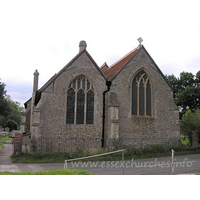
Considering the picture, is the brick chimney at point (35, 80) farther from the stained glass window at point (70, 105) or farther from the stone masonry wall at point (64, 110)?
the stained glass window at point (70, 105)

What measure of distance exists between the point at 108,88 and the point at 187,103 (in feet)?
90.7

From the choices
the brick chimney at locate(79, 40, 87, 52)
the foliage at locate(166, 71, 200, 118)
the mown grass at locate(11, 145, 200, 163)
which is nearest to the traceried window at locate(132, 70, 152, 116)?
the mown grass at locate(11, 145, 200, 163)

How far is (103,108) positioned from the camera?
55.5 ft

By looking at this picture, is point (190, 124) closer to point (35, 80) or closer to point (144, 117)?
point (144, 117)

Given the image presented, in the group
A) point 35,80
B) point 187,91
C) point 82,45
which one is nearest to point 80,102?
point 82,45

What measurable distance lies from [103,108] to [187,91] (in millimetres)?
27481

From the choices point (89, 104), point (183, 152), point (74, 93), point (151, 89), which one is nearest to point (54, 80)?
point (74, 93)

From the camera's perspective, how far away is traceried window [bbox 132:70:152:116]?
58.7 ft

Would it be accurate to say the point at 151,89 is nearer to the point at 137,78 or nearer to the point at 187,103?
the point at 137,78

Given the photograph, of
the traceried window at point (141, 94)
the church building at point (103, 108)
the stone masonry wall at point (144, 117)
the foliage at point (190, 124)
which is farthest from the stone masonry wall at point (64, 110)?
the foliage at point (190, 124)

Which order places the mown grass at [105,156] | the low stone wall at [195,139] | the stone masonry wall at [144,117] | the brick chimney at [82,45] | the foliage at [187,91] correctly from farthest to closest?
the foliage at [187,91], the low stone wall at [195,139], the brick chimney at [82,45], the stone masonry wall at [144,117], the mown grass at [105,156]

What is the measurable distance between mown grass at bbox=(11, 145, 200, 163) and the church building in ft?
3.49

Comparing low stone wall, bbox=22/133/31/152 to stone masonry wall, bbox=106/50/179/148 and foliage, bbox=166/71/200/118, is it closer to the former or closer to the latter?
stone masonry wall, bbox=106/50/179/148

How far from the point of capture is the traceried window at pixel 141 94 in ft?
58.7
